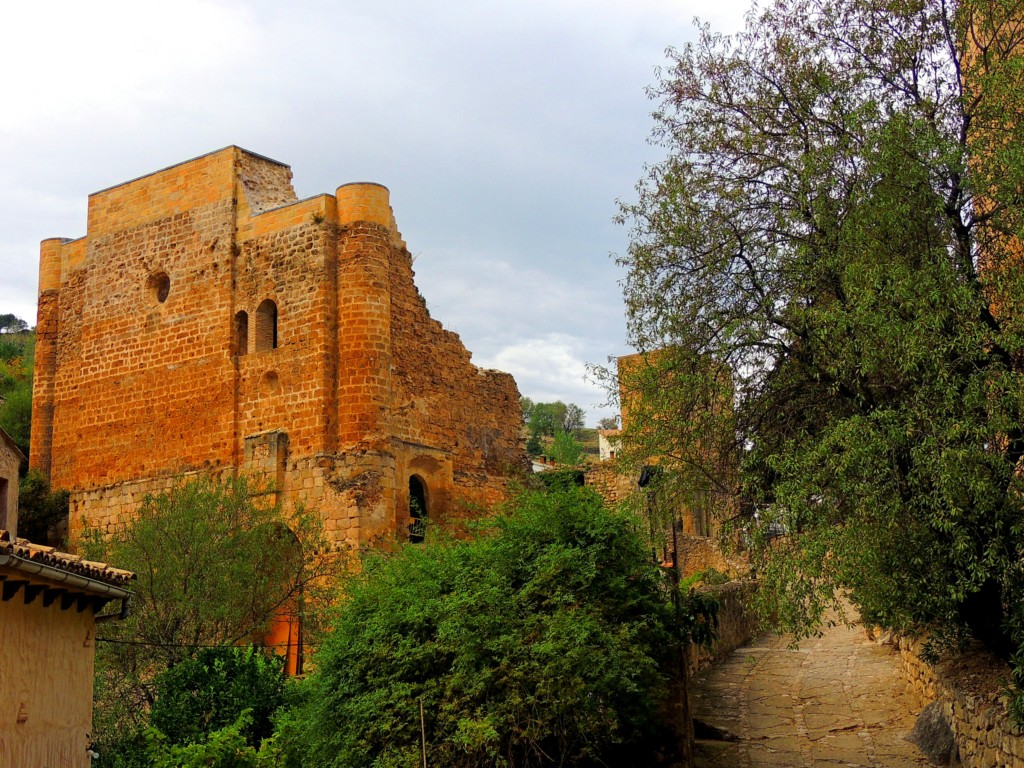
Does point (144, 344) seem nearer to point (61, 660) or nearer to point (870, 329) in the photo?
point (61, 660)

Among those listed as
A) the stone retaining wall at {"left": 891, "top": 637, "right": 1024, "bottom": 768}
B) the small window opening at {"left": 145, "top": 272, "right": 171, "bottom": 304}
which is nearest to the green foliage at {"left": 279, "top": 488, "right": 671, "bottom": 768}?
the stone retaining wall at {"left": 891, "top": 637, "right": 1024, "bottom": 768}

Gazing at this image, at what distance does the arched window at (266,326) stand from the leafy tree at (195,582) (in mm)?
3548

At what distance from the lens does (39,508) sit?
24.0m

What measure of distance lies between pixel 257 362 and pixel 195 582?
618 cm

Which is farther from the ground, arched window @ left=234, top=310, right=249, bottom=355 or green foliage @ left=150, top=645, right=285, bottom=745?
arched window @ left=234, top=310, right=249, bottom=355

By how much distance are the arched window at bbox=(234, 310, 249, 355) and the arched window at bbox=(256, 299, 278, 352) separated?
1.08 feet

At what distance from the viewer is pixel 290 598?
18625 mm

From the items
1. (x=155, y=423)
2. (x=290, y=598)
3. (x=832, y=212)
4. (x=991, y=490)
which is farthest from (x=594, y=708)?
(x=155, y=423)

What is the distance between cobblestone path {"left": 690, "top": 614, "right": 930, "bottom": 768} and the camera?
13938 mm

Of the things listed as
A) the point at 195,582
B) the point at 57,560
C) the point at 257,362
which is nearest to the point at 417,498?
the point at 257,362

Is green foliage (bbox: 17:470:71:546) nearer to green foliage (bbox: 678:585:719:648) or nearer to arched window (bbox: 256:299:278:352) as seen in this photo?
arched window (bbox: 256:299:278:352)

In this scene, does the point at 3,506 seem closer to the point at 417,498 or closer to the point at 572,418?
the point at 417,498

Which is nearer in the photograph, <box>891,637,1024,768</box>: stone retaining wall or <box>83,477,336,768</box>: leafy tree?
<box>891,637,1024,768</box>: stone retaining wall

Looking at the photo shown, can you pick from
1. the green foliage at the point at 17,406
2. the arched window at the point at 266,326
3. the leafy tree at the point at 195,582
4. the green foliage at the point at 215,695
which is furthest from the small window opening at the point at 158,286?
the green foliage at the point at 215,695
